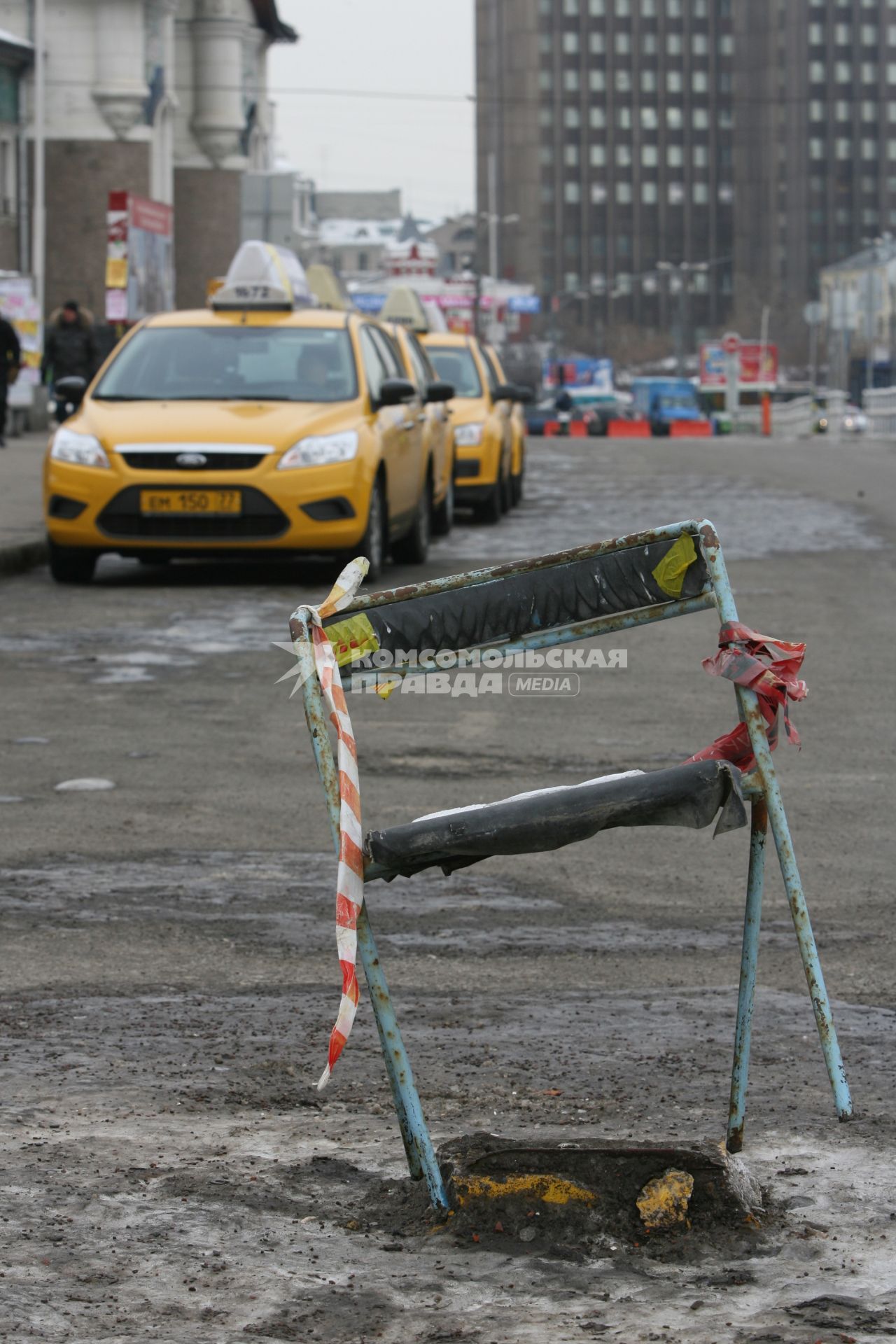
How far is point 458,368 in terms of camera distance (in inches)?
846

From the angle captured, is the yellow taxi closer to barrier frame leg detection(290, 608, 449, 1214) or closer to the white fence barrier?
barrier frame leg detection(290, 608, 449, 1214)

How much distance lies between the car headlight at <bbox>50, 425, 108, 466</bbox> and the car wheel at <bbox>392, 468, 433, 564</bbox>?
245cm

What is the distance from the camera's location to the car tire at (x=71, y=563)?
43.9ft

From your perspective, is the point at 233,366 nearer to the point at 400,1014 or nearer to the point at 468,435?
the point at 468,435

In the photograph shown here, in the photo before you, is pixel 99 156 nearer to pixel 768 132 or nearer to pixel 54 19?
pixel 54 19

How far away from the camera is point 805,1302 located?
9.26 ft

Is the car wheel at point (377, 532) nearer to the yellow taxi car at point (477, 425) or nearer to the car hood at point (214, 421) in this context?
the car hood at point (214, 421)

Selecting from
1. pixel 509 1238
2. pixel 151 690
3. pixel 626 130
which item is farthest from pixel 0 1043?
pixel 626 130

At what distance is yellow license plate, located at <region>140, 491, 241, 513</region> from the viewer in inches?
505

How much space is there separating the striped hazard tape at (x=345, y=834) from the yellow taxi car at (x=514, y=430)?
57.6 ft

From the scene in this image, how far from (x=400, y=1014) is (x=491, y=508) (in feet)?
50.1

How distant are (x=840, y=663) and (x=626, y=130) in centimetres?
17577

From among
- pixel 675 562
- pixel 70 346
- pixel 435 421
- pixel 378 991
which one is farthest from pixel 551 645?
pixel 70 346

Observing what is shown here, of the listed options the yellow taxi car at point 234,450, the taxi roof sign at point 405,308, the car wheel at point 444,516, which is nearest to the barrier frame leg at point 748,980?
the yellow taxi car at point 234,450
